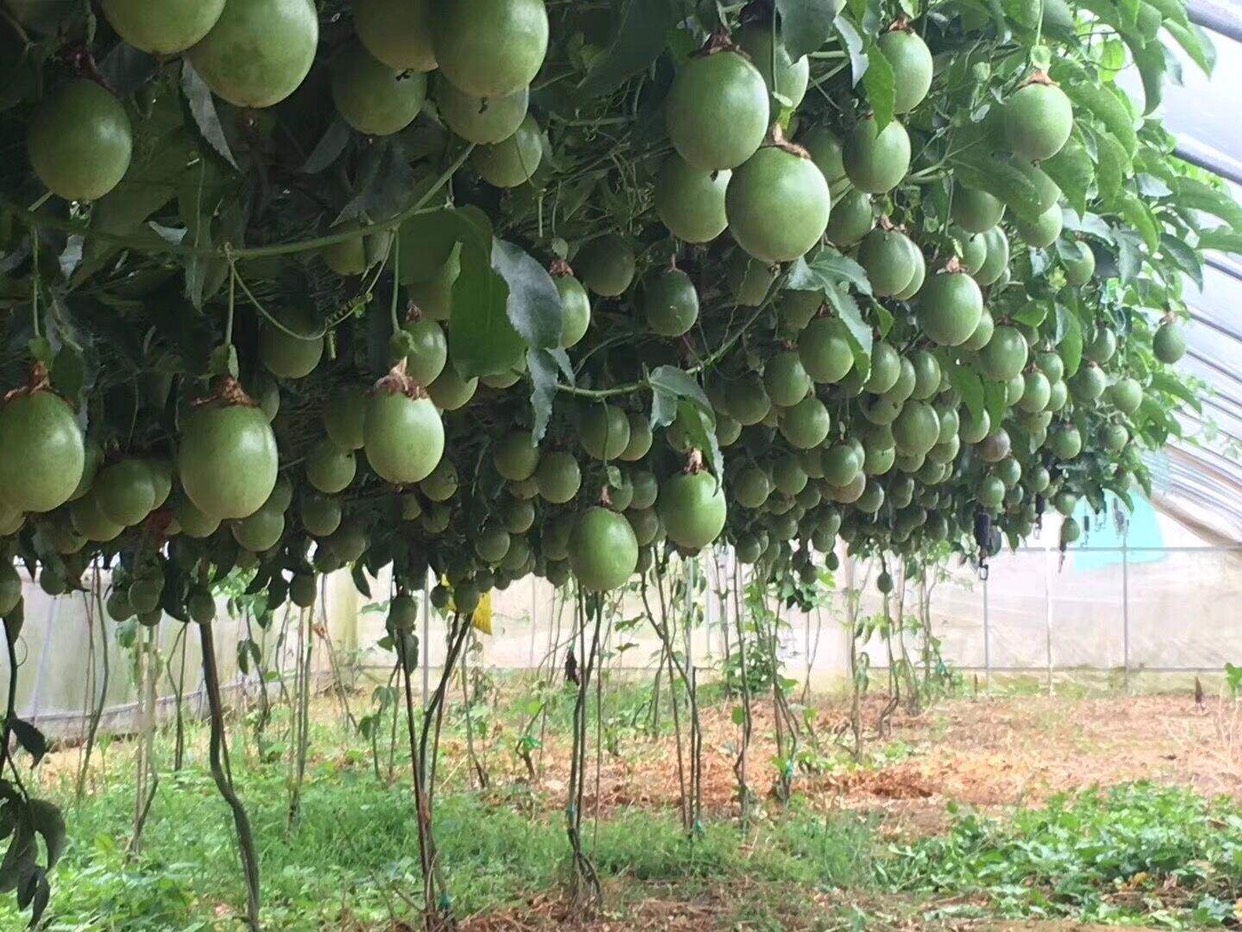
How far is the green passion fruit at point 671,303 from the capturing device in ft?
5.36

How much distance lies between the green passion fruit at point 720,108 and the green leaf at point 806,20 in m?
0.05

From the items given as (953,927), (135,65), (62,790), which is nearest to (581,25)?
(135,65)

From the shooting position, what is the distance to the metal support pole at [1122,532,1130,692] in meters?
12.5

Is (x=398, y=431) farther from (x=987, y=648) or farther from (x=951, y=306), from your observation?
(x=987, y=648)

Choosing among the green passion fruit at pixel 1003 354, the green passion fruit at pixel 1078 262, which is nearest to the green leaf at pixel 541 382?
the green passion fruit at pixel 1003 354

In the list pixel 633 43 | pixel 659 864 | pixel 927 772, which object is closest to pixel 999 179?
pixel 633 43

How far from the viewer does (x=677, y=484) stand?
5.40ft

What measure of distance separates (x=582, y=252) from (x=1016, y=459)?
2.32 meters

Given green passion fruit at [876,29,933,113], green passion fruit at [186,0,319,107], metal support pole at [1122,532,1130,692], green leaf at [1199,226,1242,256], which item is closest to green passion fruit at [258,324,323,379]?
green passion fruit at [186,0,319,107]

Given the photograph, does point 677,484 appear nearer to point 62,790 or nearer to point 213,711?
point 213,711

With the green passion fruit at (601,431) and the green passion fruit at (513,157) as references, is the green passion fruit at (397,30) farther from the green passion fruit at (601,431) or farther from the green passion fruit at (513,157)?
the green passion fruit at (601,431)

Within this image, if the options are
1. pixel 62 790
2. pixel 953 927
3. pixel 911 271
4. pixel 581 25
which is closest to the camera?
pixel 581 25

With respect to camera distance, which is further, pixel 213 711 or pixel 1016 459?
pixel 1016 459

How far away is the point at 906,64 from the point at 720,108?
1.34ft
